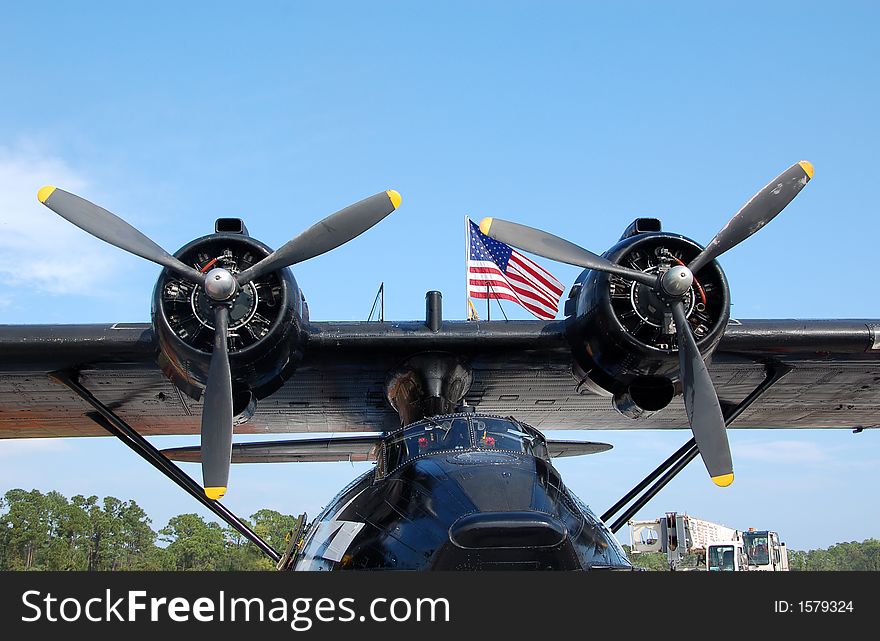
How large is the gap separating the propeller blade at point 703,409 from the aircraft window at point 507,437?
1941mm

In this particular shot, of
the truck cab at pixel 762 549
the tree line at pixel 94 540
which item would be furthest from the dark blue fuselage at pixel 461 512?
the tree line at pixel 94 540

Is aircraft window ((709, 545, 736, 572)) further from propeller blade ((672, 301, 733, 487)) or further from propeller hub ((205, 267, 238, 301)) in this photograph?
propeller hub ((205, 267, 238, 301))

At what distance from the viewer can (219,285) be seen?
28.7ft

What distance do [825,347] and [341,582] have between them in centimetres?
930

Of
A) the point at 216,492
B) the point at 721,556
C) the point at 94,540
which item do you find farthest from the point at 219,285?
the point at 94,540

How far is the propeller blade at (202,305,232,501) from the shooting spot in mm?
8711

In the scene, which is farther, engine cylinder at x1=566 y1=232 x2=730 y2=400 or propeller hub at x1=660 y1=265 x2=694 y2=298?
engine cylinder at x1=566 y1=232 x2=730 y2=400

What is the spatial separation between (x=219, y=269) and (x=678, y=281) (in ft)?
16.7

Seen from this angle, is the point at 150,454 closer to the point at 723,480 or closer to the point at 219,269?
the point at 219,269

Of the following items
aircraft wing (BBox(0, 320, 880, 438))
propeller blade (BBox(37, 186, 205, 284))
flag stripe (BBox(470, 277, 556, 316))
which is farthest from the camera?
flag stripe (BBox(470, 277, 556, 316))

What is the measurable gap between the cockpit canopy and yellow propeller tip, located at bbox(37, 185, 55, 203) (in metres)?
5.03

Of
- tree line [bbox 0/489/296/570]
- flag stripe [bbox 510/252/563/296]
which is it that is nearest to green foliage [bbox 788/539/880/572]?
tree line [bbox 0/489/296/570]

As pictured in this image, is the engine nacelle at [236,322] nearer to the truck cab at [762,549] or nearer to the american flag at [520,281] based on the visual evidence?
the american flag at [520,281]

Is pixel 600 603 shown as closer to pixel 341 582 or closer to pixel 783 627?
pixel 783 627
